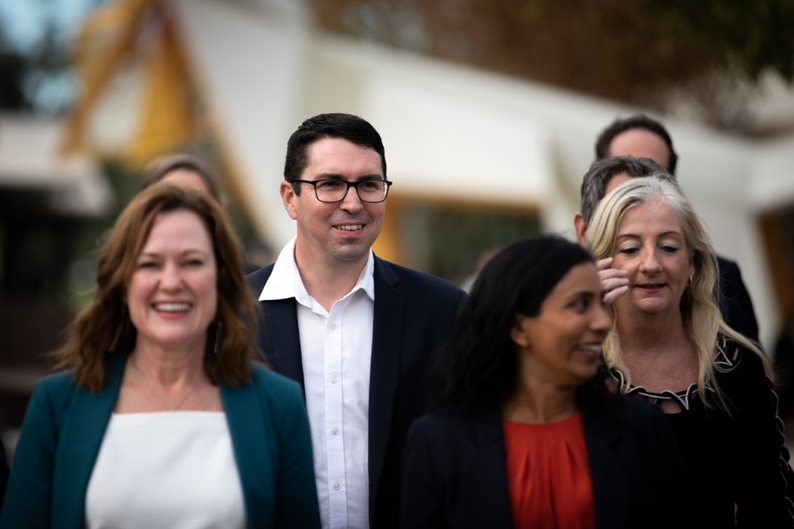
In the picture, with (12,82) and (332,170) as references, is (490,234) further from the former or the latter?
(332,170)

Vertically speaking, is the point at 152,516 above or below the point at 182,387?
below

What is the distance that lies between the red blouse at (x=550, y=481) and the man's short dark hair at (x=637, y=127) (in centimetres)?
254

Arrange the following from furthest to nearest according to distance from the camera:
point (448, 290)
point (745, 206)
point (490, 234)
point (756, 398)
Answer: point (490, 234) < point (745, 206) < point (448, 290) < point (756, 398)

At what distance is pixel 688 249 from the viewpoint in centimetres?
419

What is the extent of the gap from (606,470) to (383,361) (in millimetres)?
1016

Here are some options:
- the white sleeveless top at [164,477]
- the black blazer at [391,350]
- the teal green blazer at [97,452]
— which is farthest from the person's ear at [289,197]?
the white sleeveless top at [164,477]

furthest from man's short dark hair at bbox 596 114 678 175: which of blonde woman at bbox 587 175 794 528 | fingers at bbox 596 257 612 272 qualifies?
fingers at bbox 596 257 612 272

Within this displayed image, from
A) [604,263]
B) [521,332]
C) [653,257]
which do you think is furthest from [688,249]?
[521,332]

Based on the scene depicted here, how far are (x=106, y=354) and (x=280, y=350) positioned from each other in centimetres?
77

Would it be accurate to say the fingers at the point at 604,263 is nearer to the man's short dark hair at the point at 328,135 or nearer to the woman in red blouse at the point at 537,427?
the woman in red blouse at the point at 537,427

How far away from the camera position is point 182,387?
3436mm

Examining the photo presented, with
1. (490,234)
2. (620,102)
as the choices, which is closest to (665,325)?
(620,102)

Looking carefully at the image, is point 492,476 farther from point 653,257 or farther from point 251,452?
point 653,257

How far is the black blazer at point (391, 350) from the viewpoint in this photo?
Answer: 3969 millimetres
